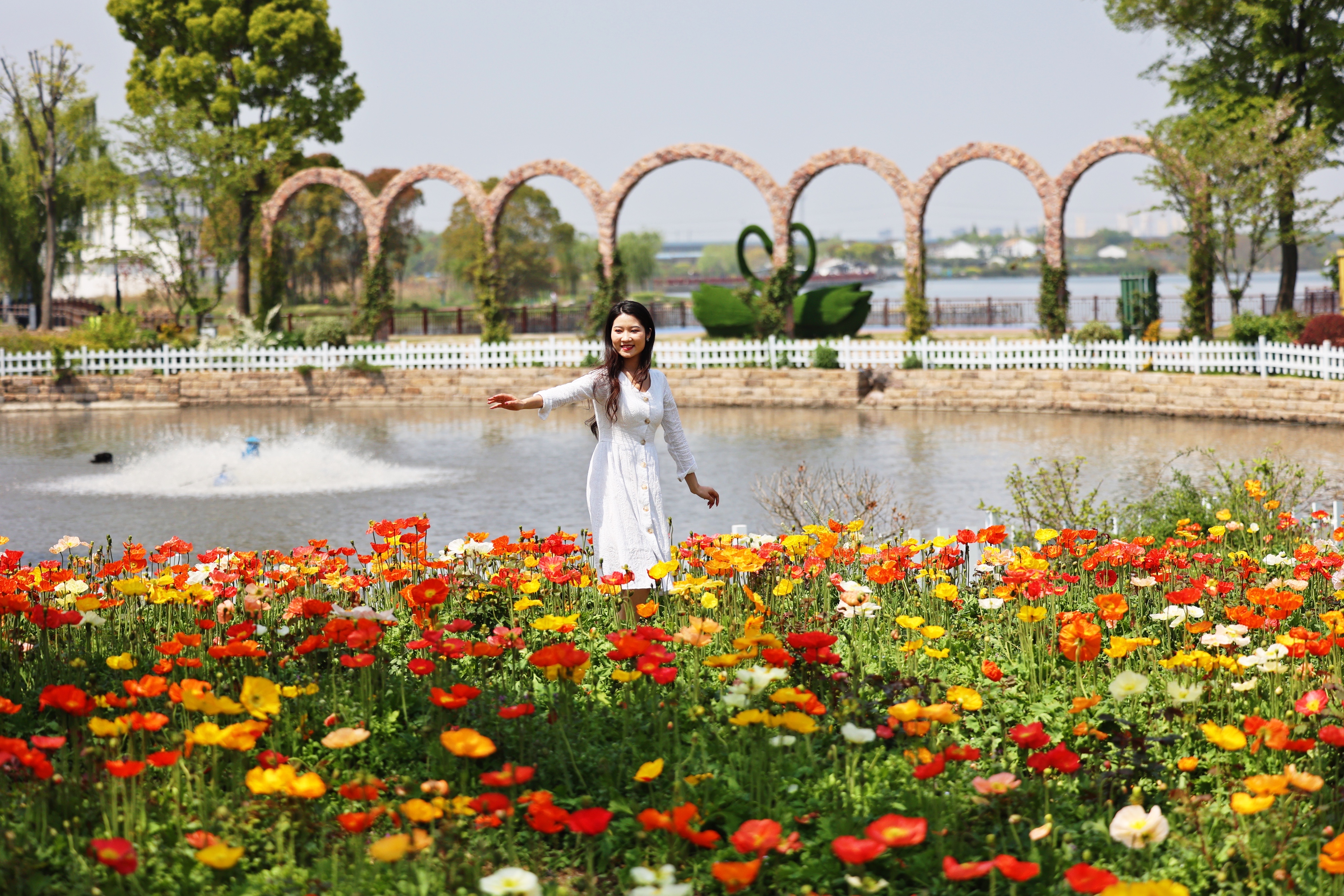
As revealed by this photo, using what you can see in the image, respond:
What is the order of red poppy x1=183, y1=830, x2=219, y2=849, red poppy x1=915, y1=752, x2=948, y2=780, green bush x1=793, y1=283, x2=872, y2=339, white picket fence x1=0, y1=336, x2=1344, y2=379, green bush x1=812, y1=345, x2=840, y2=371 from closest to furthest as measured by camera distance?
red poppy x1=183, y1=830, x2=219, y2=849, red poppy x1=915, y1=752, x2=948, y2=780, white picket fence x1=0, y1=336, x2=1344, y2=379, green bush x1=812, y1=345, x2=840, y2=371, green bush x1=793, y1=283, x2=872, y2=339

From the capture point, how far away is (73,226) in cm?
4250

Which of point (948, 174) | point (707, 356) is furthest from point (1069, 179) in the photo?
point (707, 356)

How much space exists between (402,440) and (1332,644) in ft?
44.9

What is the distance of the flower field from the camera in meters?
2.61

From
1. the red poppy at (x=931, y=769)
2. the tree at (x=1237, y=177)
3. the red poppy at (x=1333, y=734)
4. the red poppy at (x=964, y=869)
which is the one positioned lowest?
the red poppy at (x=964, y=869)

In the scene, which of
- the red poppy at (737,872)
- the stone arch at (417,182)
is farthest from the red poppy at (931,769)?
the stone arch at (417,182)

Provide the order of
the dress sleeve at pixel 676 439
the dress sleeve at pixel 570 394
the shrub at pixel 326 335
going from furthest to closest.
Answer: the shrub at pixel 326 335 → the dress sleeve at pixel 676 439 → the dress sleeve at pixel 570 394

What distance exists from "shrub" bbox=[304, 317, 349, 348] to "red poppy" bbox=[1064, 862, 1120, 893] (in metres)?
23.5

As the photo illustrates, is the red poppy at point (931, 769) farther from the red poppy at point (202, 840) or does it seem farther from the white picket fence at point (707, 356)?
the white picket fence at point (707, 356)

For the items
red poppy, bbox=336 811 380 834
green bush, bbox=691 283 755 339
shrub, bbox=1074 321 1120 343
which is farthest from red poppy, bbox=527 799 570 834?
green bush, bbox=691 283 755 339

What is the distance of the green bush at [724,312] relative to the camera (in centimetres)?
2552

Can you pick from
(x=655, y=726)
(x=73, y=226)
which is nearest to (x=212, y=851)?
(x=655, y=726)

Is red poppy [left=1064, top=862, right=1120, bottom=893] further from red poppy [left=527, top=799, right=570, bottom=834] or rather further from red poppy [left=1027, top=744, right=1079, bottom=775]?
red poppy [left=527, top=799, right=570, bottom=834]

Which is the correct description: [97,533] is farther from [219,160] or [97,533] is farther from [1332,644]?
[219,160]
